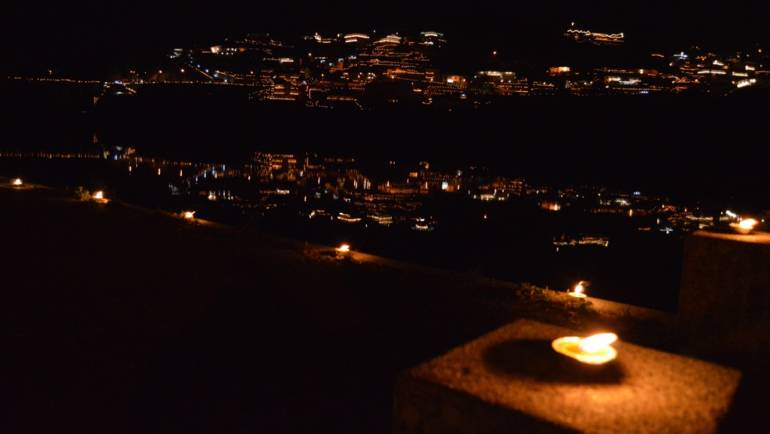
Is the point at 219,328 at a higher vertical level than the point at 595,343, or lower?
lower

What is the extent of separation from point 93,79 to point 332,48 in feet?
56.9


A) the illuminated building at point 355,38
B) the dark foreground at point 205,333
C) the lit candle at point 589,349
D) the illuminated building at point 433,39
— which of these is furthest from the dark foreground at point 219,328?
the illuminated building at point 355,38

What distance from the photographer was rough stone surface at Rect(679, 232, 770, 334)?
2414 mm

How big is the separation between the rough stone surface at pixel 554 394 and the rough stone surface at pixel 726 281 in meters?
0.88

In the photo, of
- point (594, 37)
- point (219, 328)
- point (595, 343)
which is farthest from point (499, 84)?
point (595, 343)

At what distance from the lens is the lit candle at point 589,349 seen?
5.43 ft

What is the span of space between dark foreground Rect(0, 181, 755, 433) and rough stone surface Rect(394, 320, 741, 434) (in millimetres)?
1090

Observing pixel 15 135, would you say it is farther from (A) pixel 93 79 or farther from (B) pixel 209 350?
(B) pixel 209 350

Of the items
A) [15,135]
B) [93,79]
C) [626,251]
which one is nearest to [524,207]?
[626,251]

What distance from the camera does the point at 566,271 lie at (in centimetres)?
845

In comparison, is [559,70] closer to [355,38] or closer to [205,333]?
[355,38]

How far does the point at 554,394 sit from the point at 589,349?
0.27m

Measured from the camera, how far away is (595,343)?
1.70 m

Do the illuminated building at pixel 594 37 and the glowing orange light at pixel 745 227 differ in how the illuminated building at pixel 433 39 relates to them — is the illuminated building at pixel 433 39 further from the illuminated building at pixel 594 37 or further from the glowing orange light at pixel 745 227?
the glowing orange light at pixel 745 227
